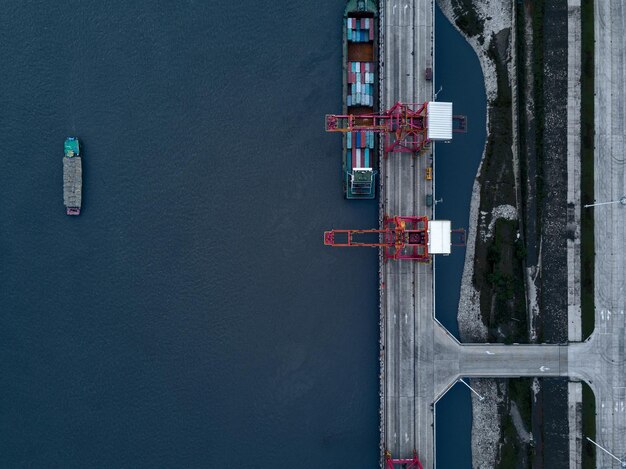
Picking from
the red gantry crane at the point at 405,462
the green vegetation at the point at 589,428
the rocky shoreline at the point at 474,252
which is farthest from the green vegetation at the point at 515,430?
the red gantry crane at the point at 405,462

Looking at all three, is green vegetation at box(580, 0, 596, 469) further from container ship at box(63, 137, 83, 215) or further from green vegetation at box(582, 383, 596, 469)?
container ship at box(63, 137, 83, 215)

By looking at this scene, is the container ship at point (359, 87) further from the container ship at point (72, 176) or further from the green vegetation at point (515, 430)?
the container ship at point (72, 176)

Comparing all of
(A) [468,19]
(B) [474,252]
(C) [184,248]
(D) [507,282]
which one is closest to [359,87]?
(A) [468,19]

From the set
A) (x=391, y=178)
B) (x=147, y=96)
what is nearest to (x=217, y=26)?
(x=147, y=96)

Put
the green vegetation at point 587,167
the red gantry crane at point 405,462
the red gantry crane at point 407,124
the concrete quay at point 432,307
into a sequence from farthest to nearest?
the green vegetation at point 587,167 → the concrete quay at point 432,307 → the red gantry crane at point 405,462 → the red gantry crane at point 407,124

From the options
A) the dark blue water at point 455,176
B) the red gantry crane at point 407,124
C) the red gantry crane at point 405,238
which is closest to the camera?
the red gantry crane at point 405,238

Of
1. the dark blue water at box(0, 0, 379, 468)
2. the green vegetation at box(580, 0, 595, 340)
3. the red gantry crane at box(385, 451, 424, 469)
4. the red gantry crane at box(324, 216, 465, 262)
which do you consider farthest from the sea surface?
the green vegetation at box(580, 0, 595, 340)

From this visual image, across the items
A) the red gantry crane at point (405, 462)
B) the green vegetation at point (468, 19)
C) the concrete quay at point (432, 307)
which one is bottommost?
the red gantry crane at point (405, 462)
